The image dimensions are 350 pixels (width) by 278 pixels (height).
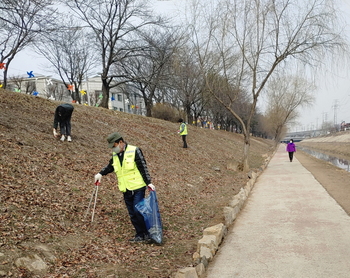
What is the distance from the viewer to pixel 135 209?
5219mm

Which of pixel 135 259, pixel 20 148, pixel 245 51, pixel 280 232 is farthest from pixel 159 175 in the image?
pixel 245 51

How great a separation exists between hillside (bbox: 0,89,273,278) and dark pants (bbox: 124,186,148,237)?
0.30 m

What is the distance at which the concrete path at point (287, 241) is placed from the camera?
4488 mm

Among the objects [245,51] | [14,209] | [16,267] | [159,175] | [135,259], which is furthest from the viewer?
[245,51]

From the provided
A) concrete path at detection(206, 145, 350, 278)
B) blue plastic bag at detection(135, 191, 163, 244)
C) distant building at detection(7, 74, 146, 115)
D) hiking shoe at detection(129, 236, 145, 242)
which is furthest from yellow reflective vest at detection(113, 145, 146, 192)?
distant building at detection(7, 74, 146, 115)

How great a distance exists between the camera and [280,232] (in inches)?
245

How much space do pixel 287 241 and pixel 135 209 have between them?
275 centimetres

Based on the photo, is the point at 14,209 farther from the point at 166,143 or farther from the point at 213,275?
the point at 166,143

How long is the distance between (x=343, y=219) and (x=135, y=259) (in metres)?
4.78

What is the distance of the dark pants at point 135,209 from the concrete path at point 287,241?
51.6 inches

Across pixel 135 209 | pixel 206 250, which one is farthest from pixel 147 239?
pixel 206 250

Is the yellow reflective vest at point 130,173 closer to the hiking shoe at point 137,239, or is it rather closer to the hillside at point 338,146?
the hiking shoe at point 137,239

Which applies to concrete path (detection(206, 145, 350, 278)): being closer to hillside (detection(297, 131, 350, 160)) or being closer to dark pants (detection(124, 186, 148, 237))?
dark pants (detection(124, 186, 148, 237))

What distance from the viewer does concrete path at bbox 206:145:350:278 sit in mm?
4488
